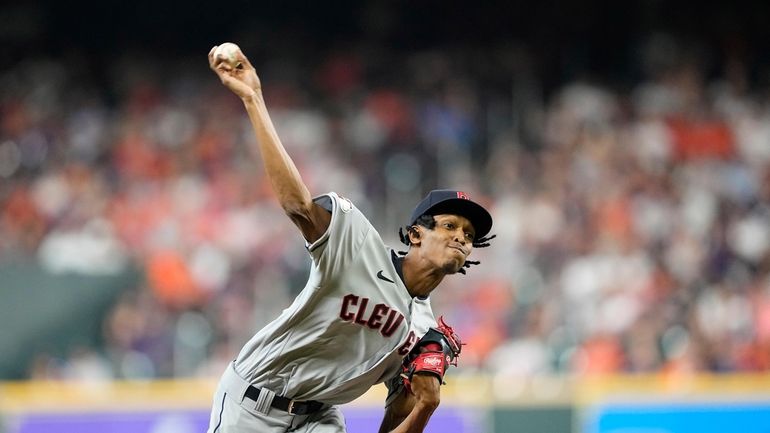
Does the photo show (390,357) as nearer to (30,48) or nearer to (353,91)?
(353,91)

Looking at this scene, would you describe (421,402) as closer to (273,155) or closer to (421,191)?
(273,155)

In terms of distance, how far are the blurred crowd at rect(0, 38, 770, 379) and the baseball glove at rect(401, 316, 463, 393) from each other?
5608 mm

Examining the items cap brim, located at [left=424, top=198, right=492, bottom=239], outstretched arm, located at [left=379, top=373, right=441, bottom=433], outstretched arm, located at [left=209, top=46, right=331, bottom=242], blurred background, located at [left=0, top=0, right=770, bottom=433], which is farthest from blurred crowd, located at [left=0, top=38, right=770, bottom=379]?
outstretched arm, located at [left=209, top=46, right=331, bottom=242]

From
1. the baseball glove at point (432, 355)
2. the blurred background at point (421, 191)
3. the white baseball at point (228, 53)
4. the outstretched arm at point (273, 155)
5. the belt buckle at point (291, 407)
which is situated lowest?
Result: the belt buckle at point (291, 407)

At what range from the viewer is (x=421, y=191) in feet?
41.5

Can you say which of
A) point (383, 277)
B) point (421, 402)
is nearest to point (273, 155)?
point (383, 277)

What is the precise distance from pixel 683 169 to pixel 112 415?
22.1 feet

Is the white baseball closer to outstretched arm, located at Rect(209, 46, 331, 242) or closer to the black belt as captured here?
outstretched arm, located at Rect(209, 46, 331, 242)

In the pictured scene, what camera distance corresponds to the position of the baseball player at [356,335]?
4.25 m

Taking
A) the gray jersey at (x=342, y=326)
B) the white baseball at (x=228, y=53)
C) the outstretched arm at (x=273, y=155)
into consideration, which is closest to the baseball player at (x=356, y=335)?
the gray jersey at (x=342, y=326)

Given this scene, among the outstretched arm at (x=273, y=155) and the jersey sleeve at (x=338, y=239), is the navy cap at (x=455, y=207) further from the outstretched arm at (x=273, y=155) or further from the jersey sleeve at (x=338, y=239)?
the outstretched arm at (x=273, y=155)

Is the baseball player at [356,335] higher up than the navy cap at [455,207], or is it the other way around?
the navy cap at [455,207]

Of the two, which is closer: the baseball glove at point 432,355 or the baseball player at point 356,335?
the baseball player at point 356,335

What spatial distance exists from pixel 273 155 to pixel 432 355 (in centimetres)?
111
